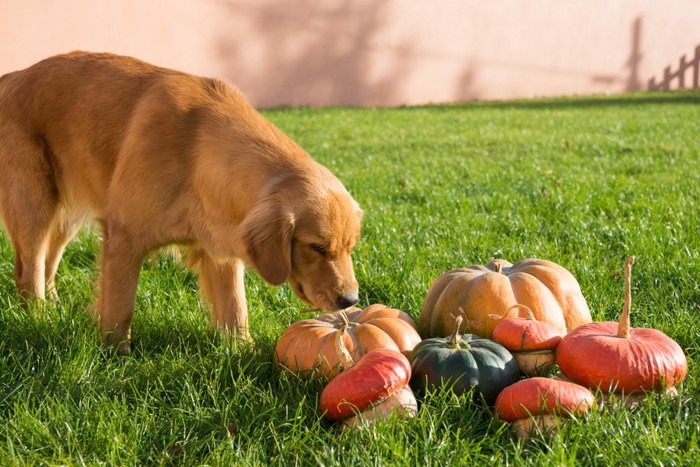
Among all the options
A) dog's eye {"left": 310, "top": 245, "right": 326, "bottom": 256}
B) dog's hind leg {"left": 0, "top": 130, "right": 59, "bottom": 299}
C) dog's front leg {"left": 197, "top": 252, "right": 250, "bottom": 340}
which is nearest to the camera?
dog's eye {"left": 310, "top": 245, "right": 326, "bottom": 256}

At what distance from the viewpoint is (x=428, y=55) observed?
21516 mm

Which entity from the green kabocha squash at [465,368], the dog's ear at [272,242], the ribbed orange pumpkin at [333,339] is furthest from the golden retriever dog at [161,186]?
the green kabocha squash at [465,368]

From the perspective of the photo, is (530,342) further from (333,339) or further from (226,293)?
(226,293)

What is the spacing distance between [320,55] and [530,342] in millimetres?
17236

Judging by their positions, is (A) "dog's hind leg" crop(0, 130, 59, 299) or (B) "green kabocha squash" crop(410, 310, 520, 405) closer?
(B) "green kabocha squash" crop(410, 310, 520, 405)

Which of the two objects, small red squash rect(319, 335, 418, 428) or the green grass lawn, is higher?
small red squash rect(319, 335, 418, 428)

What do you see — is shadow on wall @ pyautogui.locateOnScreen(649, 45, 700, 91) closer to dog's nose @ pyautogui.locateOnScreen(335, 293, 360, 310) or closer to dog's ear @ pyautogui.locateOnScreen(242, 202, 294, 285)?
dog's nose @ pyautogui.locateOnScreen(335, 293, 360, 310)

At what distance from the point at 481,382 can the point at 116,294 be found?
1753mm

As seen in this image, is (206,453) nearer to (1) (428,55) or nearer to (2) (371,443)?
(2) (371,443)

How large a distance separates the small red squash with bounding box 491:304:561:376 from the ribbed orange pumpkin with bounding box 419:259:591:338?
27cm

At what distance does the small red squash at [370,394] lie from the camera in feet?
8.54

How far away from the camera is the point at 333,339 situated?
309 cm

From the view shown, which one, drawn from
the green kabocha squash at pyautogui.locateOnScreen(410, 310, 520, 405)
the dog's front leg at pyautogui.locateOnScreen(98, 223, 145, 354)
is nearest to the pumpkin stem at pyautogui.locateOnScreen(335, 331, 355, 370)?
the green kabocha squash at pyautogui.locateOnScreen(410, 310, 520, 405)

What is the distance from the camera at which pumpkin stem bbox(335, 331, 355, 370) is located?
2.94 metres
